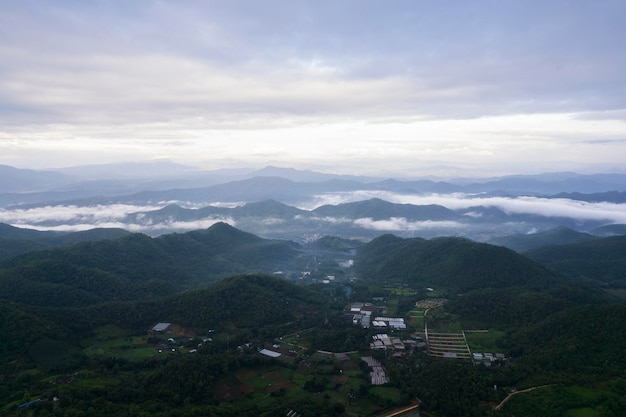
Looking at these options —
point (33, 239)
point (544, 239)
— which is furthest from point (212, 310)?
point (544, 239)

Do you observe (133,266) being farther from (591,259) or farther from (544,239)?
(544,239)

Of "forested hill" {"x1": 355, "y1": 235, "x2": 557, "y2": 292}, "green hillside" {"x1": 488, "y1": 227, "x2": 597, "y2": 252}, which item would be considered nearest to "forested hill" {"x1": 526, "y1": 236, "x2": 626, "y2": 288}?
"forested hill" {"x1": 355, "y1": 235, "x2": 557, "y2": 292}

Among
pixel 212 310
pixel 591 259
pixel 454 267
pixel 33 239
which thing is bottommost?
pixel 212 310

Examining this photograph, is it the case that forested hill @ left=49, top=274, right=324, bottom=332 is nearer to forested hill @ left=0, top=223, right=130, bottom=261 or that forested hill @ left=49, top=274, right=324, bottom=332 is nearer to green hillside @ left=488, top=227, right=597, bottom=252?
forested hill @ left=0, top=223, right=130, bottom=261

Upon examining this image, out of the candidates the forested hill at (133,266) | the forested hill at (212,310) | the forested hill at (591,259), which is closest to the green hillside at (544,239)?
the forested hill at (591,259)

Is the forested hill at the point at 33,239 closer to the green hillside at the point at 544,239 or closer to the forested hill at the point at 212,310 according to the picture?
the forested hill at the point at 212,310

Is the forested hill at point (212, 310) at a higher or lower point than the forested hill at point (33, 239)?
lower
